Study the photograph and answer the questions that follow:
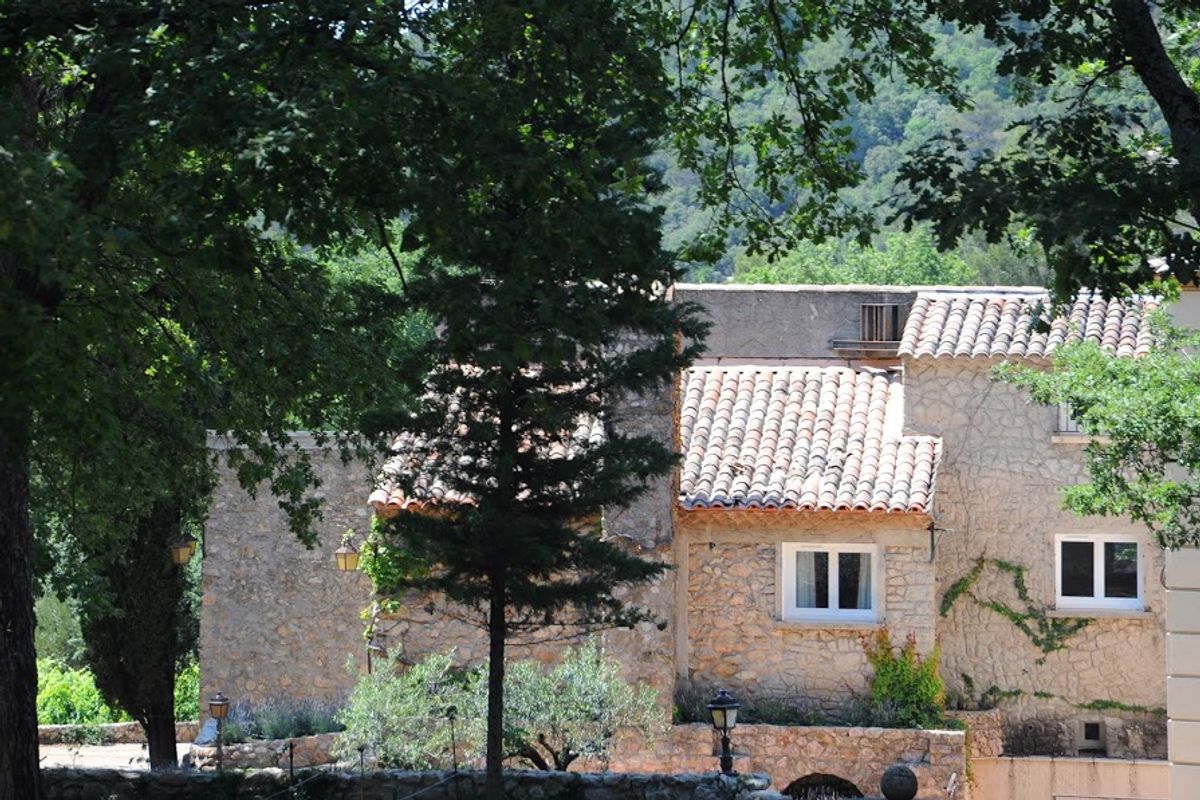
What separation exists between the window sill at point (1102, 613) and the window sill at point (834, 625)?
106 inches

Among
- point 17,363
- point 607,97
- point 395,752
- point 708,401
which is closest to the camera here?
point 17,363

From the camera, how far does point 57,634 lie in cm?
4044

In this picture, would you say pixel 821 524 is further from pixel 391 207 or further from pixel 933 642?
pixel 391 207

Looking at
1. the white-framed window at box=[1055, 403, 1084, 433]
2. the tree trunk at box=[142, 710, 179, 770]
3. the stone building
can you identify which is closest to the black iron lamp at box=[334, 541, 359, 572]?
the stone building

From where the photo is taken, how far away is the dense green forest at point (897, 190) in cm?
6384

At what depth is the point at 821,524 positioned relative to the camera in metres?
23.8

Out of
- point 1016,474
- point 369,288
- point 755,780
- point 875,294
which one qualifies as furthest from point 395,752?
point 875,294

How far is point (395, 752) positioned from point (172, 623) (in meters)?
5.63

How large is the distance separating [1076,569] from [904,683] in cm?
323

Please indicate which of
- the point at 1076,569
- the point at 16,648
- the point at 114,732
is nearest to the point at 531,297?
the point at 16,648

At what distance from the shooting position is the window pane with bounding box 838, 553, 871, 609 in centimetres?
2406

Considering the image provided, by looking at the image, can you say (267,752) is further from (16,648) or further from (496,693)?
(16,648)

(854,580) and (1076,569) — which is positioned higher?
(1076,569)

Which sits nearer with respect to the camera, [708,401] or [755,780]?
[755,780]
